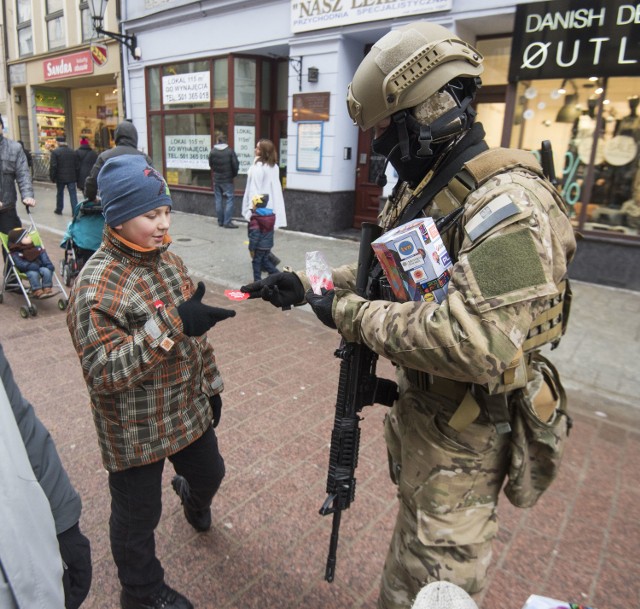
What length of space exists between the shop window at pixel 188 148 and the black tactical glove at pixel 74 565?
38.4ft

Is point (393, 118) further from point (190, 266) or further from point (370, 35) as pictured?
point (370, 35)

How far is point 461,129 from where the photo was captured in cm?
164

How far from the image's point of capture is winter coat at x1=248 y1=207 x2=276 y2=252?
663cm

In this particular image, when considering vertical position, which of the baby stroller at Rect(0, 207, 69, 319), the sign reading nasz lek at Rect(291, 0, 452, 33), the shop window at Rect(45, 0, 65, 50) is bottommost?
the baby stroller at Rect(0, 207, 69, 319)

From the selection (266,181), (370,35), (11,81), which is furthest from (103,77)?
(266,181)

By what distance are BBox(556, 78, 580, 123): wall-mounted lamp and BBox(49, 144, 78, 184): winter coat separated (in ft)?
34.2

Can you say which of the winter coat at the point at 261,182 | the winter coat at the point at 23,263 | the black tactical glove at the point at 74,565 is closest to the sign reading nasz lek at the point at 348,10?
the winter coat at the point at 261,182

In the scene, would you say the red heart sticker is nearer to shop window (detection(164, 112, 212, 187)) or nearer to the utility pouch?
the utility pouch

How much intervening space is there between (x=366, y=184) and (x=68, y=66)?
12.5 m

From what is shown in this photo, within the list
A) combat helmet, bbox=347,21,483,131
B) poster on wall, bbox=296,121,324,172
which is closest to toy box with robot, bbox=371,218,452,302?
combat helmet, bbox=347,21,483,131

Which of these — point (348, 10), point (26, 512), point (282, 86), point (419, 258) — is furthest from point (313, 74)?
point (26, 512)

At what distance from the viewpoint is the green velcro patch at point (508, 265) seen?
131cm

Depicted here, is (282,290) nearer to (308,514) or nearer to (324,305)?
(324,305)

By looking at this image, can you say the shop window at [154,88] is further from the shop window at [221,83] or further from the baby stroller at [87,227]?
the baby stroller at [87,227]
